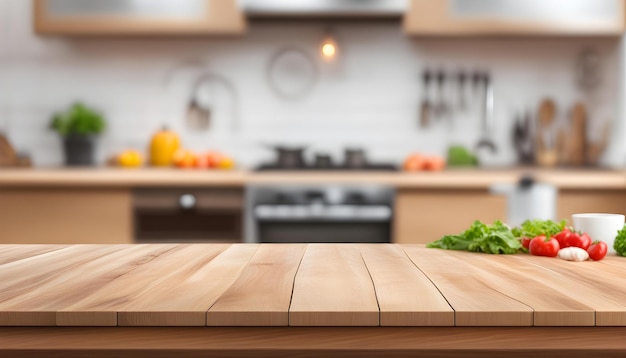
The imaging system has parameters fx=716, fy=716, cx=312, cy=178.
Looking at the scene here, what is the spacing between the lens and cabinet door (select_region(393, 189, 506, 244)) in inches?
136

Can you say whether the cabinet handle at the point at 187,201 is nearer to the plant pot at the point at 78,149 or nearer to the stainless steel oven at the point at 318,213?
the stainless steel oven at the point at 318,213

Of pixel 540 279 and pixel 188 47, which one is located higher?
pixel 188 47

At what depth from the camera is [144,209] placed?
3.47 meters

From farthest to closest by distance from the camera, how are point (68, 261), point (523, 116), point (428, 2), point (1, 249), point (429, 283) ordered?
1. point (523, 116)
2. point (428, 2)
3. point (1, 249)
4. point (68, 261)
5. point (429, 283)

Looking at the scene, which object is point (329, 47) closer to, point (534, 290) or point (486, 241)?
point (486, 241)

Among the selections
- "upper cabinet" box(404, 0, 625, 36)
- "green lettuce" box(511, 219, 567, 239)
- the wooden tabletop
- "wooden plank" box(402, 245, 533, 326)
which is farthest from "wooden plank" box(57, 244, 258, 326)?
"upper cabinet" box(404, 0, 625, 36)

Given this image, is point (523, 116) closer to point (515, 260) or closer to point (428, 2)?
point (428, 2)

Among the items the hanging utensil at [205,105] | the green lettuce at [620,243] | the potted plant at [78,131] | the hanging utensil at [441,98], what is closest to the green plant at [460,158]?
the hanging utensil at [441,98]

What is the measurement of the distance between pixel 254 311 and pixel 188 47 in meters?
3.35

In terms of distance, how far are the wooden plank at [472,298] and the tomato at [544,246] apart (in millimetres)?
233

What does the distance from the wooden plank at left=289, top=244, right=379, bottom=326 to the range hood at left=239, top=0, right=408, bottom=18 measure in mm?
2295

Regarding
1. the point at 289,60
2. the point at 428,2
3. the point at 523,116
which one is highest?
the point at 428,2

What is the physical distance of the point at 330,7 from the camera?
367 centimetres

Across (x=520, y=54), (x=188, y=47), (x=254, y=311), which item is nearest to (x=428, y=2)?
(x=520, y=54)
